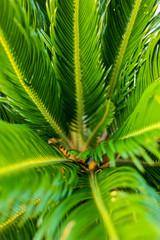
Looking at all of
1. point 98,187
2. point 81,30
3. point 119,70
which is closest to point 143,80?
point 119,70

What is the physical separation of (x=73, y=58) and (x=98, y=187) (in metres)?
0.33

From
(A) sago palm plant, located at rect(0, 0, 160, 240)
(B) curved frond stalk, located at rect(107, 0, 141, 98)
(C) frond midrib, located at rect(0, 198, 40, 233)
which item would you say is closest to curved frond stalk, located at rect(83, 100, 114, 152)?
(A) sago palm plant, located at rect(0, 0, 160, 240)

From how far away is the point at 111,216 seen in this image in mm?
328

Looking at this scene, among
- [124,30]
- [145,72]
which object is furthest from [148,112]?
[124,30]

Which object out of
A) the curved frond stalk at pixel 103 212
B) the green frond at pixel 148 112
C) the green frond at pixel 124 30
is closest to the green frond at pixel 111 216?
the curved frond stalk at pixel 103 212

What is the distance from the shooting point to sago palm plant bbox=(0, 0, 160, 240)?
13.2 inches

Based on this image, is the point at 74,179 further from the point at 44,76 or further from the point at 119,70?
the point at 119,70

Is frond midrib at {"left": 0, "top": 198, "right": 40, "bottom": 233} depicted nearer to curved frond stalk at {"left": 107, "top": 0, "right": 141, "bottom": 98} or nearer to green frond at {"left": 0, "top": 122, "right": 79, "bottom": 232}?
green frond at {"left": 0, "top": 122, "right": 79, "bottom": 232}

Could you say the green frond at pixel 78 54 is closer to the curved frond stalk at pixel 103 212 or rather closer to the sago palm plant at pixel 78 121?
the sago palm plant at pixel 78 121

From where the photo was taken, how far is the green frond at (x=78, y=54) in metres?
0.54

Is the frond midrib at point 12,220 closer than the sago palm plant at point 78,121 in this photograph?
No

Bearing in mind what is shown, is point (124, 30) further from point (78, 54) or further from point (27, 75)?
point (27, 75)

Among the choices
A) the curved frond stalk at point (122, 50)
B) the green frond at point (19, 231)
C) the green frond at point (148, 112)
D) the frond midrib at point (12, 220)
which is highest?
the curved frond stalk at point (122, 50)

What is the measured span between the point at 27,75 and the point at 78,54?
6.1 inches
